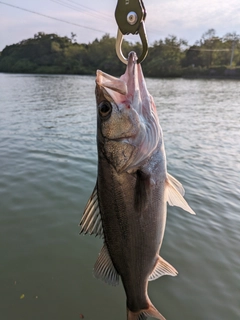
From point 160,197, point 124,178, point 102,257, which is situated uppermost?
point 124,178

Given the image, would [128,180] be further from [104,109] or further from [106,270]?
[106,270]

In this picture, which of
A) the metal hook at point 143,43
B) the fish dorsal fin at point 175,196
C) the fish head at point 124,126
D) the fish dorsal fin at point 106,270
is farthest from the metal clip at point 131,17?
the fish dorsal fin at point 106,270

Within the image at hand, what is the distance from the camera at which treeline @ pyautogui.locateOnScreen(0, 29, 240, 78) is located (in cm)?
7869

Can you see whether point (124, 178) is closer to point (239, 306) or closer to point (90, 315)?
point (90, 315)

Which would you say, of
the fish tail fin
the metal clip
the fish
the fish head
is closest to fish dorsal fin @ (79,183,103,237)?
the fish

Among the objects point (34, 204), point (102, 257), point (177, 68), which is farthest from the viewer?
point (177, 68)

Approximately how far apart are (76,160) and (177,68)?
254ft

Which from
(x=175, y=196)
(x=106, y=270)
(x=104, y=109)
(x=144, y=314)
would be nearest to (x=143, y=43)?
(x=104, y=109)

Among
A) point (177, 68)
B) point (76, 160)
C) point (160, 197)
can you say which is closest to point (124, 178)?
point (160, 197)

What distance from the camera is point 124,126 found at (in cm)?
213

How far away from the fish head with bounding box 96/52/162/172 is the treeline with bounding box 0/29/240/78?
73.0 meters

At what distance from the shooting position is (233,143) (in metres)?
12.1

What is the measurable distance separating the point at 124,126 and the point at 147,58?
94.6m

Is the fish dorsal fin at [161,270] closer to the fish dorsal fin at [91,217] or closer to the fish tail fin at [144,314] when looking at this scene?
the fish tail fin at [144,314]
